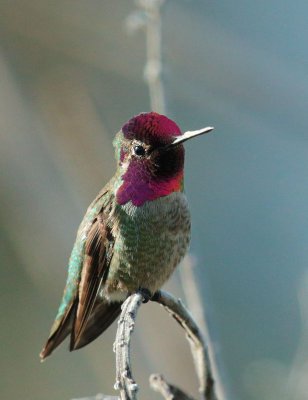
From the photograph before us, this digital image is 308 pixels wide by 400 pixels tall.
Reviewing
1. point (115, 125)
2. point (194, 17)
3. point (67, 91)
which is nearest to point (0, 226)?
point (115, 125)

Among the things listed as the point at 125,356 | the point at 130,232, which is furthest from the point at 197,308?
the point at 125,356

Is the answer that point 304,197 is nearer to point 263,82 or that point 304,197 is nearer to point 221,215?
point 263,82

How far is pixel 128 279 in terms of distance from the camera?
2.04 m

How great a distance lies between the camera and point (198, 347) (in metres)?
1.60

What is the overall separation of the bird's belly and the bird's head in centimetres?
5

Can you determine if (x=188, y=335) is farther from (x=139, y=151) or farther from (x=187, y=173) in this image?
(x=187, y=173)

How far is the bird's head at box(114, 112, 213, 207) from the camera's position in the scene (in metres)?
1.77

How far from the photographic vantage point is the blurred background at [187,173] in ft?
8.27

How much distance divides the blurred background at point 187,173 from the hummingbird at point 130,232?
0.54 feet

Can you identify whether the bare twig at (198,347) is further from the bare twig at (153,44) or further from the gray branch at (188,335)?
the bare twig at (153,44)

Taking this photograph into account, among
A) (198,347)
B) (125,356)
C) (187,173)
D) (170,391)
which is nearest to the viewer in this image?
(125,356)

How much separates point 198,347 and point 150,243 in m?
0.48

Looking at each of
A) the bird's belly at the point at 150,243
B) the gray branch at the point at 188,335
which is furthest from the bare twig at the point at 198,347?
the bird's belly at the point at 150,243

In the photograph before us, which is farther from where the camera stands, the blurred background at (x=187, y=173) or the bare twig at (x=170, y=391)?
the blurred background at (x=187, y=173)
